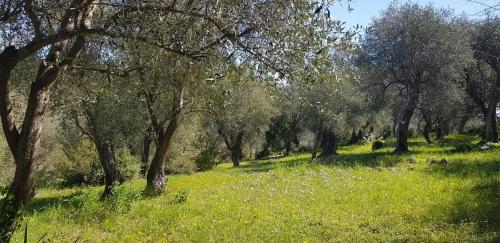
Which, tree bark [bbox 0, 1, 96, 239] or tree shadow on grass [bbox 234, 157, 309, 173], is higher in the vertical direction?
tree bark [bbox 0, 1, 96, 239]

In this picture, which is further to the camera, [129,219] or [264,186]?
[264,186]

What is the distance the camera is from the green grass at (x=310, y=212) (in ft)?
30.8

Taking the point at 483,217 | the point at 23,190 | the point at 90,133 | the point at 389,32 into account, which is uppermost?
the point at 389,32

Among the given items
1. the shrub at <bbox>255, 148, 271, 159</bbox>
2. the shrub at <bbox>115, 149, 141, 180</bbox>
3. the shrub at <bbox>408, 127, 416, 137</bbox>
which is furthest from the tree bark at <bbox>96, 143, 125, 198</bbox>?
the shrub at <bbox>408, 127, 416, 137</bbox>

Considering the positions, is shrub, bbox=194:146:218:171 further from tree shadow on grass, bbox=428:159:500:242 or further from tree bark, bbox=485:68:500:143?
tree shadow on grass, bbox=428:159:500:242

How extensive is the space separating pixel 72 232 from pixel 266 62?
7.14 metres

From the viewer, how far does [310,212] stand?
11531 millimetres

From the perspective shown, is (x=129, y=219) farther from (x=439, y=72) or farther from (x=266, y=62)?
(x=439, y=72)

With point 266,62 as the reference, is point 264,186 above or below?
below

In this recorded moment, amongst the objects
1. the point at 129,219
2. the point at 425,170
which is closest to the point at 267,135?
the point at 425,170

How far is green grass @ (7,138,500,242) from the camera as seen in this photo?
9391mm

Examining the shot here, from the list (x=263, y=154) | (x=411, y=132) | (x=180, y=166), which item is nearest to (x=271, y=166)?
(x=180, y=166)

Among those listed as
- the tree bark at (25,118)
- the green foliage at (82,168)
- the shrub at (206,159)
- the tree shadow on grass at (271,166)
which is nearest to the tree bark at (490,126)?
the tree shadow on grass at (271,166)

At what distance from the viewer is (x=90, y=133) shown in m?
18.1
